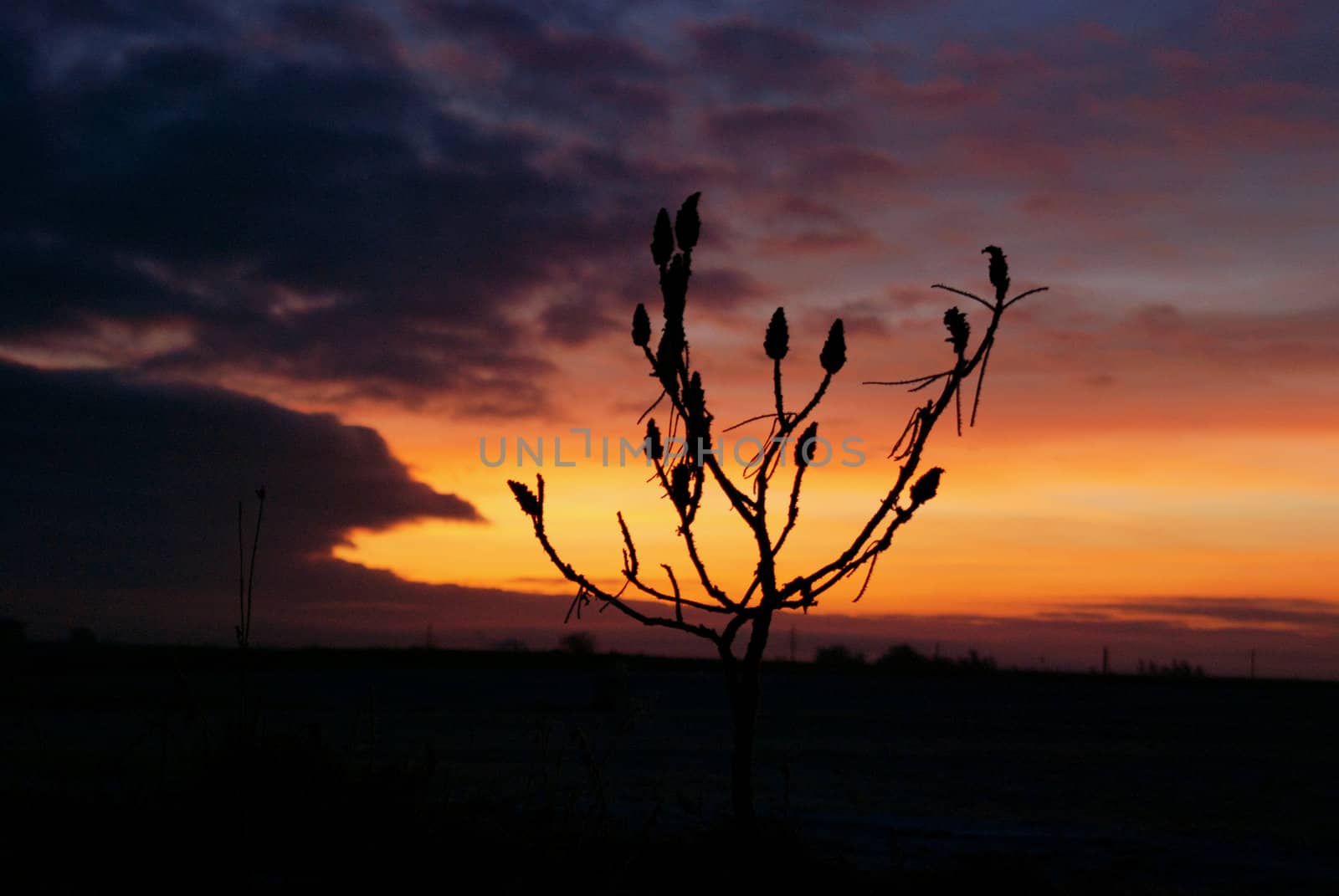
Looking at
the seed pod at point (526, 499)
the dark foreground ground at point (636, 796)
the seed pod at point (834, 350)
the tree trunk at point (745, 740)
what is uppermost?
the seed pod at point (834, 350)

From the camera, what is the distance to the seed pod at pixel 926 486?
6.18 metres

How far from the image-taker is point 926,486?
619 cm

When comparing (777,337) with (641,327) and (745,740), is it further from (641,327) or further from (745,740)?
(745,740)

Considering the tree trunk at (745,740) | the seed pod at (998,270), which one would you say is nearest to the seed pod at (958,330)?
the seed pod at (998,270)

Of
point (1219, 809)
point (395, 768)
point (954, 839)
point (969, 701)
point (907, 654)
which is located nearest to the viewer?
point (395, 768)

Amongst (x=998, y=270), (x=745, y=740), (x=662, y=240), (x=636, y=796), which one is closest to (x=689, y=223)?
(x=662, y=240)

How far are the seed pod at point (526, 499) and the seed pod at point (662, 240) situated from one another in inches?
53.6

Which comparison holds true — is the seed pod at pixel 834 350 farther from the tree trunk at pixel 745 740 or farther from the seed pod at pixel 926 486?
the tree trunk at pixel 745 740

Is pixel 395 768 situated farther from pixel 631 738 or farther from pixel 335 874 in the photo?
pixel 631 738

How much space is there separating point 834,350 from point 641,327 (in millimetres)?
999

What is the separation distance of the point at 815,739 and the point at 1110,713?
13.1 m

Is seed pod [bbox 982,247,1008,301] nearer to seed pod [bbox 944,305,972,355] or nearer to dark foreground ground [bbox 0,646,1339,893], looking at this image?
seed pod [bbox 944,305,972,355]

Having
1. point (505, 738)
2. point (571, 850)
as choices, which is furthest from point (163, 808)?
point (505, 738)

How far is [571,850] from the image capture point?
6.89 meters
